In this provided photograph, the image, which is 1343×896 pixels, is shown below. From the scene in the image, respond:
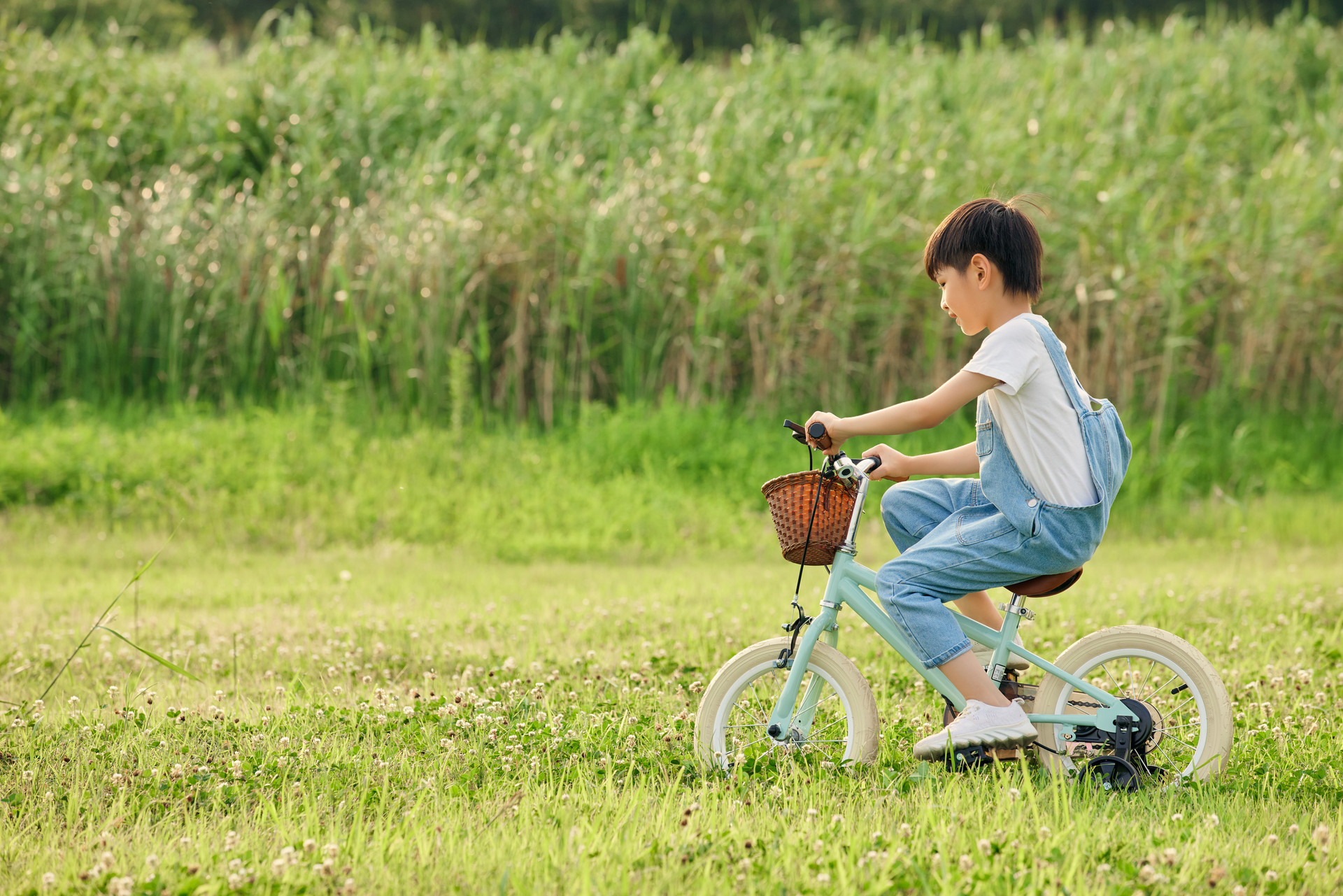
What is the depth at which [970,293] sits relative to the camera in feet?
12.0

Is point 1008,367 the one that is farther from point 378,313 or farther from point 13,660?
point 378,313

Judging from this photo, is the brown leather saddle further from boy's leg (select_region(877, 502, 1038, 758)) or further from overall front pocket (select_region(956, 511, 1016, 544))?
overall front pocket (select_region(956, 511, 1016, 544))

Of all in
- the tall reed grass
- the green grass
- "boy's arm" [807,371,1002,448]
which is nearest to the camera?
"boy's arm" [807,371,1002,448]

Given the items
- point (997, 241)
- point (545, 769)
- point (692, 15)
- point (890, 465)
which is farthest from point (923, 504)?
point (692, 15)

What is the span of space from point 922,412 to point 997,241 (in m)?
0.59

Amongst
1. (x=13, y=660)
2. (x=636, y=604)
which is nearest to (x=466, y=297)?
(x=636, y=604)

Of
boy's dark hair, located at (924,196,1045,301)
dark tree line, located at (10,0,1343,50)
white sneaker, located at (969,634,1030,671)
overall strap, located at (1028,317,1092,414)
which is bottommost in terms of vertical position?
white sneaker, located at (969,634,1030,671)

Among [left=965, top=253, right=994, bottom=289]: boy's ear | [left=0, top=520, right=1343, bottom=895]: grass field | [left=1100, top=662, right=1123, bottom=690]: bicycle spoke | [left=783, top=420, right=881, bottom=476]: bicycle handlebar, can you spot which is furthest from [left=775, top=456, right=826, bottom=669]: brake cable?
[left=1100, top=662, right=1123, bottom=690]: bicycle spoke

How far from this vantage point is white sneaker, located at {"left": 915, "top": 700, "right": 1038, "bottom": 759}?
359 centimetres

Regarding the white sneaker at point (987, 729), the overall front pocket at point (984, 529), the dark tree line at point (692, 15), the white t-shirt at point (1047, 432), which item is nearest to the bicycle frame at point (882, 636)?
the white sneaker at point (987, 729)

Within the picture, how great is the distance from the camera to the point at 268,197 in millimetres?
11398

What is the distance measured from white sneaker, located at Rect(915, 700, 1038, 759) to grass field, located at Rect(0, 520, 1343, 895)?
13cm

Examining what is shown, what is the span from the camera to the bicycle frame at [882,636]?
3.71 m

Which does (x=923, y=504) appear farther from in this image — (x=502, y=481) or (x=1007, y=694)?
(x=502, y=481)
